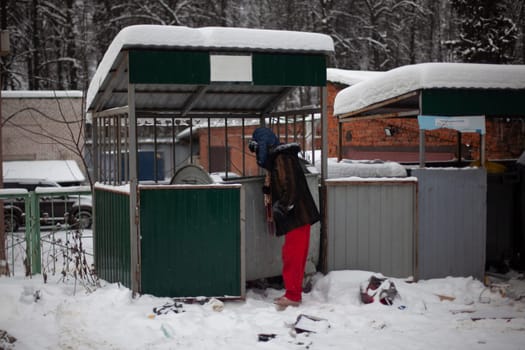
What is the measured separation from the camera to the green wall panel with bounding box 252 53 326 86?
636 centimetres

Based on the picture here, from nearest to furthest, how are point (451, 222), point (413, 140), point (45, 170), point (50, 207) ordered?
point (451, 222), point (413, 140), point (50, 207), point (45, 170)

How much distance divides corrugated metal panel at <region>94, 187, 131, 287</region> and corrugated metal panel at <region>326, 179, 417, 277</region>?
2.28 meters

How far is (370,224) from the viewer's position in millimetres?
6902

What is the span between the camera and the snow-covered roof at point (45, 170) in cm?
1631

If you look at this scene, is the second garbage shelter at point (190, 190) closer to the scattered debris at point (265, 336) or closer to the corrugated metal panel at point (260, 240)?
the corrugated metal panel at point (260, 240)

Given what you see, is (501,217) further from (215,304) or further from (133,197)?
(133,197)

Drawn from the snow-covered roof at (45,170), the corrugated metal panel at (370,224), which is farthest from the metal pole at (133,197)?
the snow-covered roof at (45,170)

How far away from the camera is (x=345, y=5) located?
29234mm

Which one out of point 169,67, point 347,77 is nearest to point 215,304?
→ point 169,67

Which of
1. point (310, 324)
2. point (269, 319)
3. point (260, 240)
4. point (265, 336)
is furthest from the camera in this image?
point (260, 240)

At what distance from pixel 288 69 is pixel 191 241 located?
2.11m

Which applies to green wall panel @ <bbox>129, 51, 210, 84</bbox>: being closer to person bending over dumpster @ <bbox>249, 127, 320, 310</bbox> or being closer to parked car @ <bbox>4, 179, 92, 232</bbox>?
person bending over dumpster @ <bbox>249, 127, 320, 310</bbox>

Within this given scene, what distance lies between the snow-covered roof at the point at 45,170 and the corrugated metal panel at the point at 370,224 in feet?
35.7

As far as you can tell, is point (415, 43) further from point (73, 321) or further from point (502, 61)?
point (73, 321)
